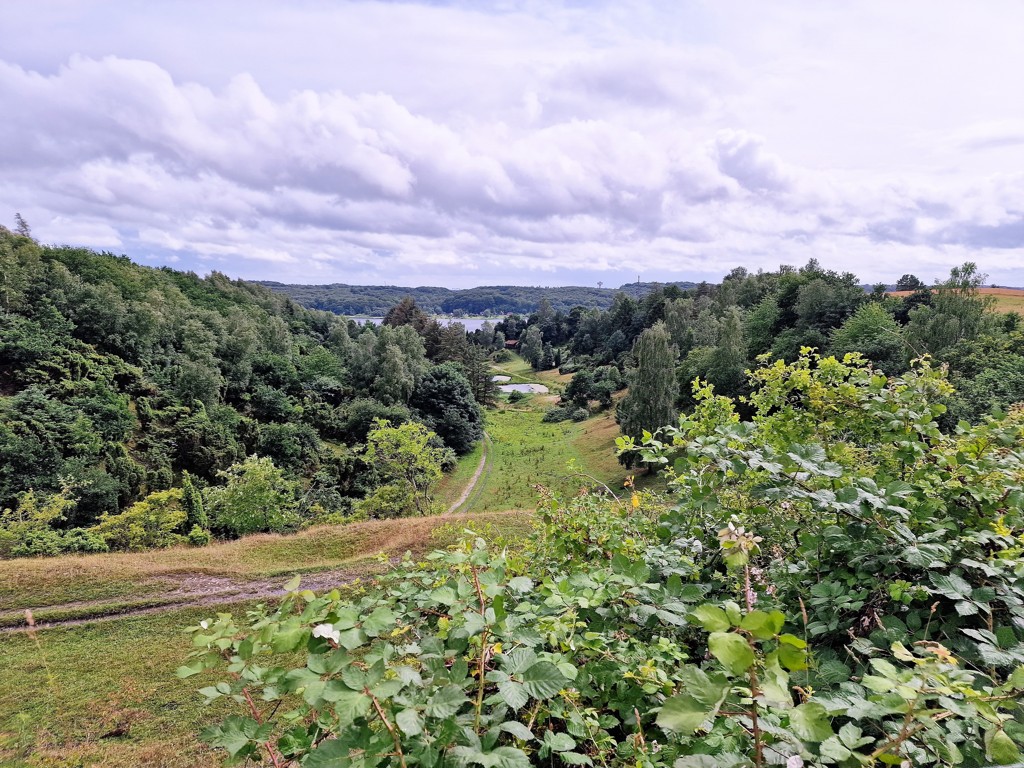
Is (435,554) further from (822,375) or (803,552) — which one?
(822,375)

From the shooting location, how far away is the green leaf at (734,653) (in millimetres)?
1052

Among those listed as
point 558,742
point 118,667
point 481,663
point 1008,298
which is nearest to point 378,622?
point 481,663

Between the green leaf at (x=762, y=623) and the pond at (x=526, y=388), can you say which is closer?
the green leaf at (x=762, y=623)

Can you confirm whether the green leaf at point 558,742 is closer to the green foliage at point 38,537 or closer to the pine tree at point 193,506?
the green foliage at point 38,537

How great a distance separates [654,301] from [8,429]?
7592 centimetres

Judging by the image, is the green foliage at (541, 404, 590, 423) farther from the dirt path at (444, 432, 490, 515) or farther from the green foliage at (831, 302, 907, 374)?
the green foliage at (831, 302, 907, 374)

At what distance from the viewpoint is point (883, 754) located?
1.17 m

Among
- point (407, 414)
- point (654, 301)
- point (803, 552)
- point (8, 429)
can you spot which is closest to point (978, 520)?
point (803, 552)

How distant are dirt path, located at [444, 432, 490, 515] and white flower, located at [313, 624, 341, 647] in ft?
95.9

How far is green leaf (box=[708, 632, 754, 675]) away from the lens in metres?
1.05

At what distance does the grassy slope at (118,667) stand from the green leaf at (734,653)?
2811 mm

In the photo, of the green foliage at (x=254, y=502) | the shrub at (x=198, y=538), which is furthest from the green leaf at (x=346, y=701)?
the shrub at (x=198, y=538)

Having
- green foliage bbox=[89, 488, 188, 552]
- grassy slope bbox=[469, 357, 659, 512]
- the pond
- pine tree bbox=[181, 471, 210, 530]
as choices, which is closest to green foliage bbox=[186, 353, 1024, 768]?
grassy slope bbox=[469, 357, 659, 512]

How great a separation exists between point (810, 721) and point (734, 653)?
34 cm
